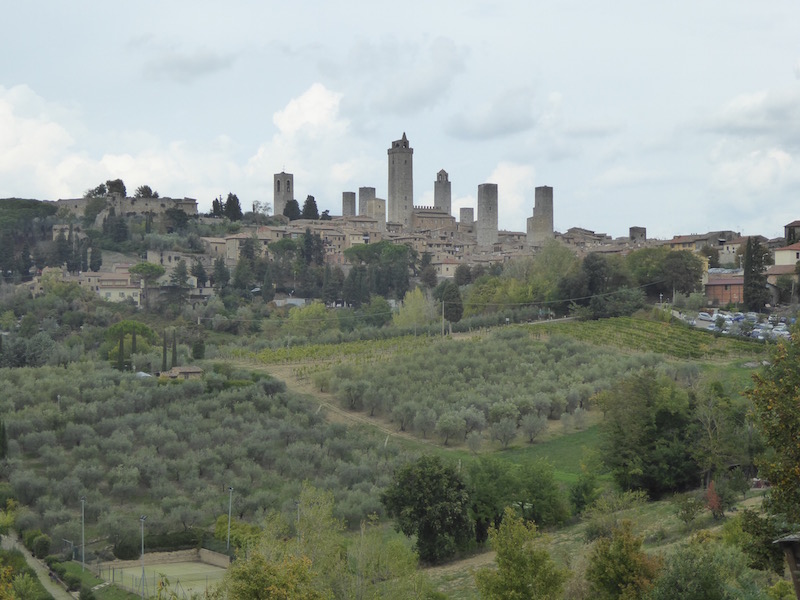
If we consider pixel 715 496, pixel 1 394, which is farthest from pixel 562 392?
pixel 1 394

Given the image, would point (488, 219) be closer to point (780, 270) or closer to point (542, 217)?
point (542, 217)

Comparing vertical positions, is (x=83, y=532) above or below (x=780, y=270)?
below

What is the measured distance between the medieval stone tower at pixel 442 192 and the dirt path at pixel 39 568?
8315 cm

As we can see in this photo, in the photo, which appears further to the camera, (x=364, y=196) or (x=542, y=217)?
(x=364, y=196)

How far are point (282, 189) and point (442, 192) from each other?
16413mm

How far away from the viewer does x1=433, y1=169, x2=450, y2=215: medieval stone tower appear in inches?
4240

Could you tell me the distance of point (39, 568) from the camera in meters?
25.0

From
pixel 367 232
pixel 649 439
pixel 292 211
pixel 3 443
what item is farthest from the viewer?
pixel 292 211

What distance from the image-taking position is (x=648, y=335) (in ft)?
156

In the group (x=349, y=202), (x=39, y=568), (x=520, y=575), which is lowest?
(x=39, y=568)

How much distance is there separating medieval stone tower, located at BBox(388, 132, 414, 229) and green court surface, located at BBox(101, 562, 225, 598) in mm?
75524

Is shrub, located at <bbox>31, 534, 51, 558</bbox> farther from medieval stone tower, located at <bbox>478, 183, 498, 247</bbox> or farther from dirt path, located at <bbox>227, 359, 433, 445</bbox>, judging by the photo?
medieval stone tower, located at <bbox>478, 183, 498, 247</bbox>

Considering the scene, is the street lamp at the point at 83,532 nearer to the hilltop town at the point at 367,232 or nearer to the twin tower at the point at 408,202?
the hilltop town at the point at 367,232

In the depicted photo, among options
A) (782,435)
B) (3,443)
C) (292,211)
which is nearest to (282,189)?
(292,211)
